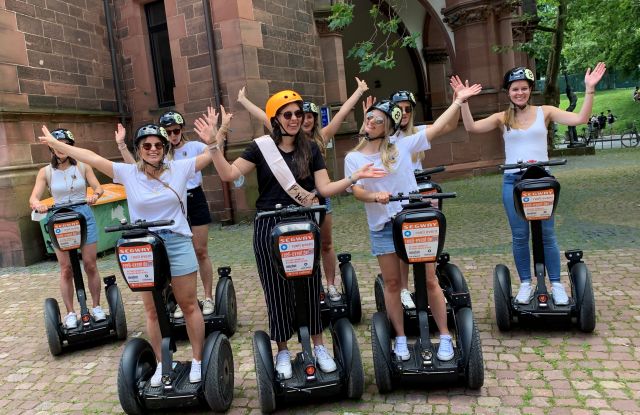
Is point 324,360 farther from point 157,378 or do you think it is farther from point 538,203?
point 538,203

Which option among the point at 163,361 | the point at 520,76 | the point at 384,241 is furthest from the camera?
the point at 520,76

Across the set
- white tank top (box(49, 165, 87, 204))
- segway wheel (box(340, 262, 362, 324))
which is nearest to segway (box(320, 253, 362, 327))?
segway wheel (box(340, 262, 362, 324))

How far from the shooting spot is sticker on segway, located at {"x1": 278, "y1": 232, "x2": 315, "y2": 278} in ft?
10.2

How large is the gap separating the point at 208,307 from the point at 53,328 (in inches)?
54.5

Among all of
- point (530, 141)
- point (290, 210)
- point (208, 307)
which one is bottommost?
point (208, 307)

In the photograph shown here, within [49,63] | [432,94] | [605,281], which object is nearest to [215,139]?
[605,281]

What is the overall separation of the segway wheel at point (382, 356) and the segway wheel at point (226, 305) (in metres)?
1.81

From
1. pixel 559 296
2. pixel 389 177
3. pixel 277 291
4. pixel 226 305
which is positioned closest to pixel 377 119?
pixel 389 177

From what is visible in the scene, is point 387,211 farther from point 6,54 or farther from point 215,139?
point 6,54

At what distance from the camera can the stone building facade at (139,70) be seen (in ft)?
32.2

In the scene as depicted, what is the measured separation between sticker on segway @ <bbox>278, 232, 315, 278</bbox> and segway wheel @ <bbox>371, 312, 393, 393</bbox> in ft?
2.23

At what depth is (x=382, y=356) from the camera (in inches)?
134

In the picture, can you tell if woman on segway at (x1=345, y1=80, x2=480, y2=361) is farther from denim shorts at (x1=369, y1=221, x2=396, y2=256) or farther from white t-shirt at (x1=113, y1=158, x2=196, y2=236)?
white t-shirt at (x1=113, y1=158, x2=196, y2=236)

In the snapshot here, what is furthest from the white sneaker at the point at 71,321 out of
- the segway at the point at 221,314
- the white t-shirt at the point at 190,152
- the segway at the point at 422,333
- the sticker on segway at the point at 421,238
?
the sticker on segway at the point at 421,238
